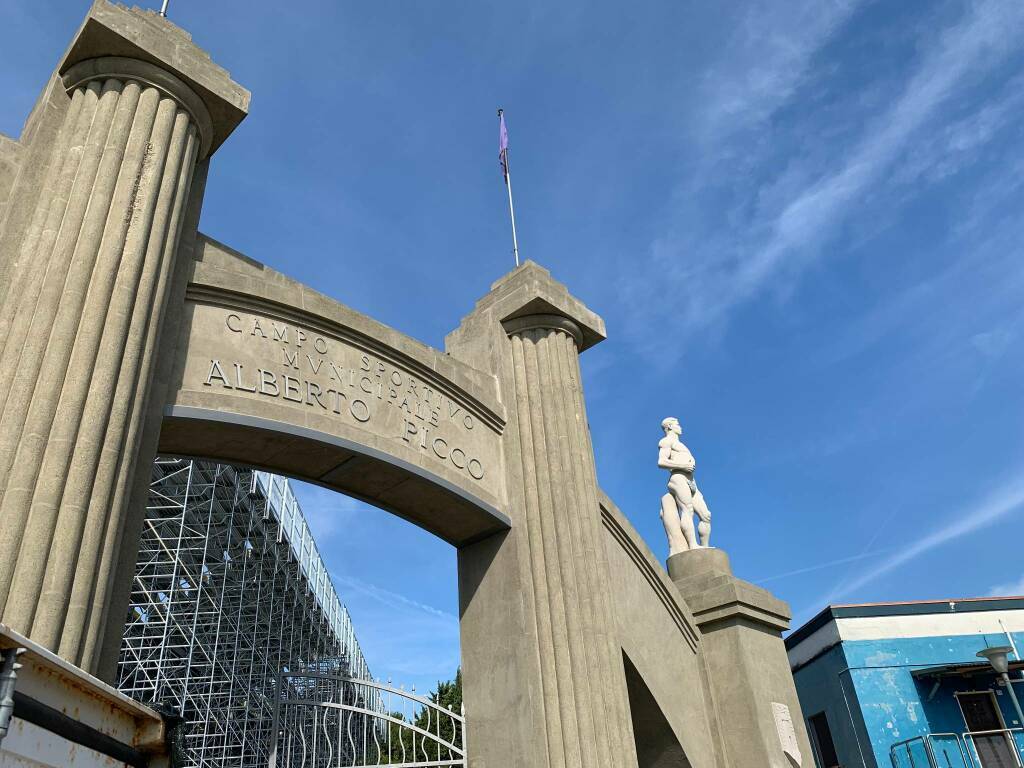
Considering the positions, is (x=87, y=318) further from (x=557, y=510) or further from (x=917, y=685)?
(x=917, y=685)

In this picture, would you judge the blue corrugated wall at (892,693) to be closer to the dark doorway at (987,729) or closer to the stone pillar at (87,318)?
the dark doorway at (987,729)

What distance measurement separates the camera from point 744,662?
9.24 m

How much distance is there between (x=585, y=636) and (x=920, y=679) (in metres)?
15.4

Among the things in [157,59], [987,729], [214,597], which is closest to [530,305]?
[157,59]

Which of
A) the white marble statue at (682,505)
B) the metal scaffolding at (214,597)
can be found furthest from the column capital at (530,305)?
the metal scaffolding at (214,597)

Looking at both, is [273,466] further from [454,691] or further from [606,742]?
[454,691]

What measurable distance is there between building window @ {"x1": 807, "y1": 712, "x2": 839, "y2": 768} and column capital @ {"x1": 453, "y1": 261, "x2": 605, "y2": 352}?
1581 centimetres

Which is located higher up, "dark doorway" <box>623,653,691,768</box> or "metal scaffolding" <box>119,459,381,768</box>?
"metal scaffolding" <box>119,459,381,768</box>

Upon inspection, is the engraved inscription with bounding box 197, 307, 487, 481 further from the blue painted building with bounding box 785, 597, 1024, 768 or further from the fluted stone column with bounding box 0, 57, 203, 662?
the blue painted building with bounding box 785, 597, 1024, 768

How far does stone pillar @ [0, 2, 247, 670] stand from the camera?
13.1 feet

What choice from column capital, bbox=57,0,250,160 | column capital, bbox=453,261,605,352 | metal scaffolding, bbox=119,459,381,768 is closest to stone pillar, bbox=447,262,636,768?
column capital, bbox=453,261,605,352

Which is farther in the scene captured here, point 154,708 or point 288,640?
point 288,640

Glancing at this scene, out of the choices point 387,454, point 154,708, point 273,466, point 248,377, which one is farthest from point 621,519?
point 154,708

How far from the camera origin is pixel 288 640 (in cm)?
2781
